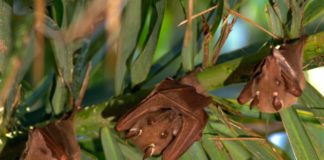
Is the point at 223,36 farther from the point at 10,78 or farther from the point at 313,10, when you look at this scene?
the point at 10,78

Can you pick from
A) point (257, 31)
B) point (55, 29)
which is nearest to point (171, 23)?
point (257, 31)

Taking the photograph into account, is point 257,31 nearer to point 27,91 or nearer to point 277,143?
point 277,143

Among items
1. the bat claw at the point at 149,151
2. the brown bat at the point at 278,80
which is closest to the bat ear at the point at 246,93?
the brown bat at the point at 278,80

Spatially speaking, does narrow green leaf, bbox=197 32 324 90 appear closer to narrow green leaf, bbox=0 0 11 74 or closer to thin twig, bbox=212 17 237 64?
thin twig, bbox=212 17 237 64

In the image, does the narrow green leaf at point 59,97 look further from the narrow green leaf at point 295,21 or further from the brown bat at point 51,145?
the narrow green leaf at point 295,21

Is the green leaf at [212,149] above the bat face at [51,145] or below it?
below

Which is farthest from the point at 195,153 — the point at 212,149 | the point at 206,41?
the point at 206,41
